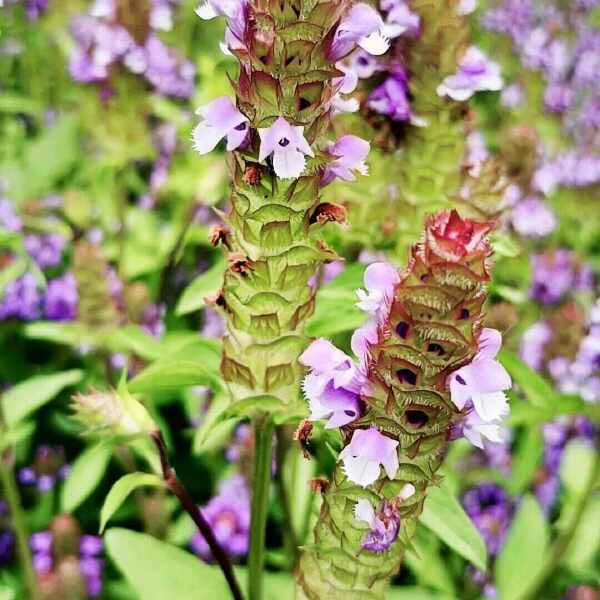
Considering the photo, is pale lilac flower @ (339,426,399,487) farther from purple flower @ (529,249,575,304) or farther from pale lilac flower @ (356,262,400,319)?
purple flower @ (529,249,575,304)

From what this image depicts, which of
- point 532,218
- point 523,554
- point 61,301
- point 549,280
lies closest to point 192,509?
point 523,554

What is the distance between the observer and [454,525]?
1403 millimetres

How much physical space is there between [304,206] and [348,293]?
1.29 ft

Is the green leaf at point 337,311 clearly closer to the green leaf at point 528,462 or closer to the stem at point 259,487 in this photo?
the stem at point 259,487

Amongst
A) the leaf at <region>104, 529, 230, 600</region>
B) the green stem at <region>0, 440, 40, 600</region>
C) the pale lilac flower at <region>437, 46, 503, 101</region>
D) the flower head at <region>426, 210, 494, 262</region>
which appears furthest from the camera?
the green stem at <region>0, 440, 40, 600</region>

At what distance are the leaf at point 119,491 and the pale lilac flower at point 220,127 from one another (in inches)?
18.9

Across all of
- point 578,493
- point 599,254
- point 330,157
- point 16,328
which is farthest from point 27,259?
point 599,254

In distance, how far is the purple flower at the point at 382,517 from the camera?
118 centimetres

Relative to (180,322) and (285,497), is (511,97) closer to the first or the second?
(180,322)

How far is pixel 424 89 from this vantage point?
173 cm

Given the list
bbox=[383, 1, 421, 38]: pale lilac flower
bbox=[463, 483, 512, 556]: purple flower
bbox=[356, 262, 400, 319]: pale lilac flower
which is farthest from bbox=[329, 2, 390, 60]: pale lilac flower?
bbox=[463, 483, 512, 556]: purple flower

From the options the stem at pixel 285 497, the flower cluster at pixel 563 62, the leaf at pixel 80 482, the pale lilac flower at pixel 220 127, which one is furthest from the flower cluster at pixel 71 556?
the flower cluster at pixel 563 62

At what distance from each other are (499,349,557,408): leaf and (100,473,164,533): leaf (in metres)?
0.79

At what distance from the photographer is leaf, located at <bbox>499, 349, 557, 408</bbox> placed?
182cm
